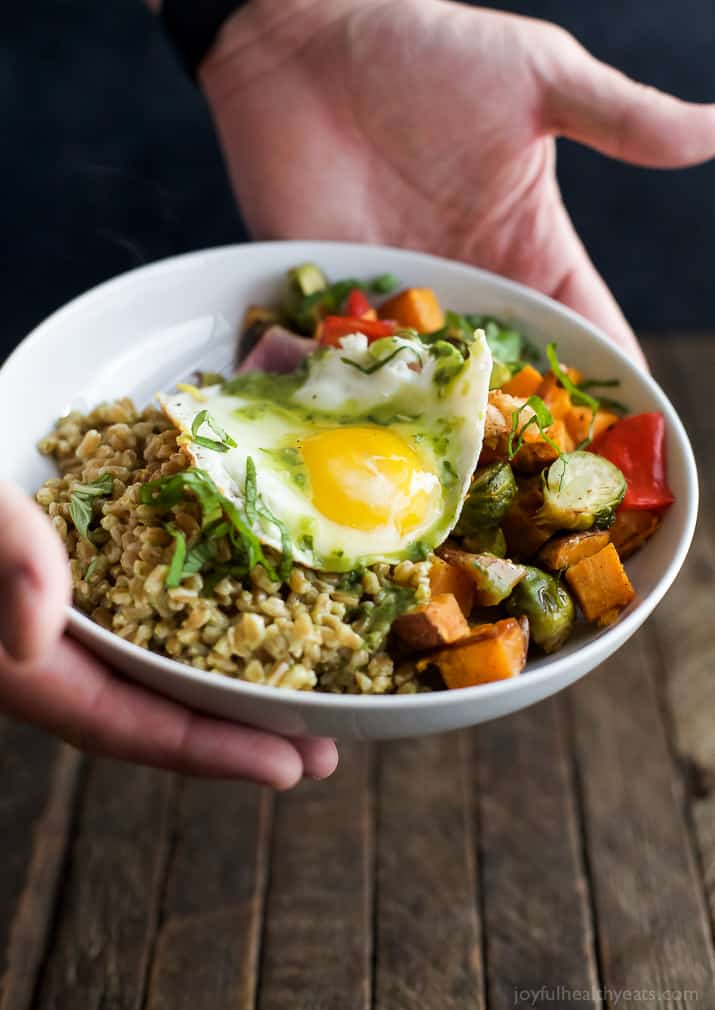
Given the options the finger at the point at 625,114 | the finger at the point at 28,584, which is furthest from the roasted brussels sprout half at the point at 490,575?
the finger at the point at 625,114

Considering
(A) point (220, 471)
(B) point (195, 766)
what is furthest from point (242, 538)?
(B) point (195, 766)

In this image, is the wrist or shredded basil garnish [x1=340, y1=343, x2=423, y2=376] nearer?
shredded basil garnish [x1=340, y1=343, x2=423, y2=376]

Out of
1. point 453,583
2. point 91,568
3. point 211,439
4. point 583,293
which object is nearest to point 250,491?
point 211,439

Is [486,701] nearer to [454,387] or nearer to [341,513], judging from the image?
[341,513]

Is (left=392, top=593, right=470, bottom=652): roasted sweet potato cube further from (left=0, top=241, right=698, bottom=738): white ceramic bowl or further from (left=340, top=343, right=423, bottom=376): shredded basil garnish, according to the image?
(left=340, top=343, right=423, bottom=376): shredded basil garnish

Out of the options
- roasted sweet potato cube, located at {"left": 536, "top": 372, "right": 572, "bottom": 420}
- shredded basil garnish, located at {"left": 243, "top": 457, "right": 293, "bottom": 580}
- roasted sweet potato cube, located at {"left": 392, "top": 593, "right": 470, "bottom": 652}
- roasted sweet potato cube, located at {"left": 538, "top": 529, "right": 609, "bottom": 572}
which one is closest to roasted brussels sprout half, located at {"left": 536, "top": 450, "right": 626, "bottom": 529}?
roasted sweet potato cube, located at {"left": 538, "top": 529, "right": 609, "bottom": 572}

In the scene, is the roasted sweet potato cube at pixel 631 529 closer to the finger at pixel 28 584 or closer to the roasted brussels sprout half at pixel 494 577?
the roasted brussels sprout half at pixel 494 577
